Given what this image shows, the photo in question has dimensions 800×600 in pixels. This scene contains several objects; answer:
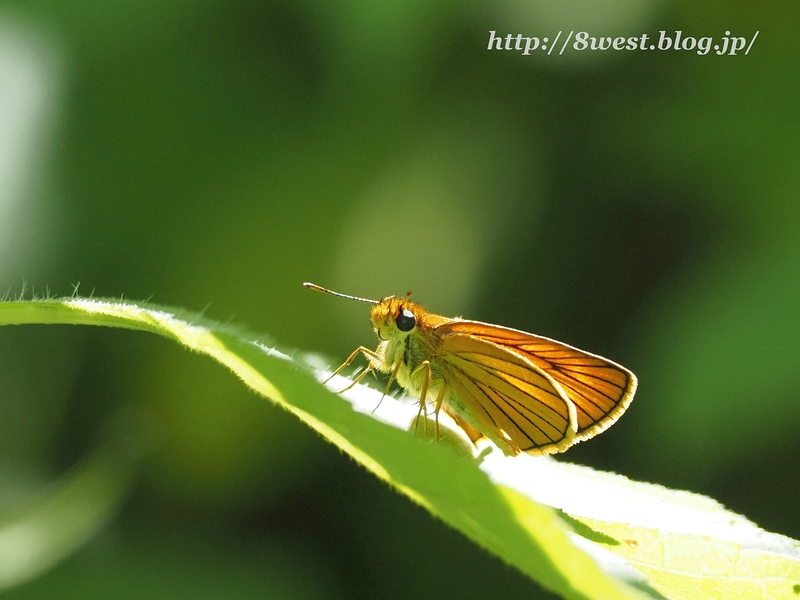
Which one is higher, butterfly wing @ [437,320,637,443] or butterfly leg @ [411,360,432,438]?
butterfly wing @ [437,320,637,443]

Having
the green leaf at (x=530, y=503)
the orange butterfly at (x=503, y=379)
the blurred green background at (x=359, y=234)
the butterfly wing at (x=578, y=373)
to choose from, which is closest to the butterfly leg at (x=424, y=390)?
the orange butterfly at (x=503, y=379)

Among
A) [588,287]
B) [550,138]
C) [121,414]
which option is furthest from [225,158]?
[588,287]

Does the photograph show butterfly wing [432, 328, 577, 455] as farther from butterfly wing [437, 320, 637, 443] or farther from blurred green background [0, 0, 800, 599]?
blurred green background [0, 0, 800, 599]

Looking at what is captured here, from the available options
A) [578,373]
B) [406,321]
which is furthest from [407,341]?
[578,373]

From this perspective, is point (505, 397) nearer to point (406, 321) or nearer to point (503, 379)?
point (503, 379)

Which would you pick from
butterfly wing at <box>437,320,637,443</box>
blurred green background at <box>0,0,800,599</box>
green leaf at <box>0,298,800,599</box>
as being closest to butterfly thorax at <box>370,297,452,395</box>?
butterfly wing at <box>437,320,637,443</box>

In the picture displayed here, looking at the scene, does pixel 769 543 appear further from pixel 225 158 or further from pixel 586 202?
pixel 225 158
